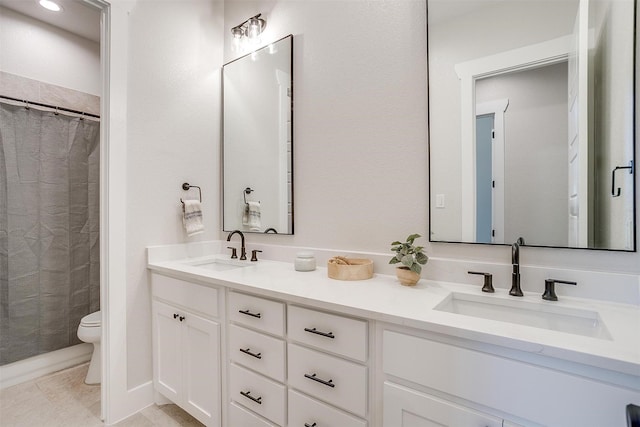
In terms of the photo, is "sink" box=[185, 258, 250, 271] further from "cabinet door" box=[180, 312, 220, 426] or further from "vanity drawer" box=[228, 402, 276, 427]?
"vanity drawer" box=[228, 402, 276, 427]

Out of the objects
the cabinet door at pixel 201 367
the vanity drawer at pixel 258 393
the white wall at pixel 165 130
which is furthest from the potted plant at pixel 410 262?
the white wall at pixel 165 130

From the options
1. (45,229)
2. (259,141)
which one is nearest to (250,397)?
(259,141)

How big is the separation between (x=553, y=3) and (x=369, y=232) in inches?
47.7

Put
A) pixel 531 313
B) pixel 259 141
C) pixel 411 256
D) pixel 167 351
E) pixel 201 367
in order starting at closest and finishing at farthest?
pixel 531 313
pixel 411 256
pixel 201 367
pixel 167 351
pixel 259 141

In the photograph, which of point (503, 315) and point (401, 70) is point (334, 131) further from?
point (503, 315)

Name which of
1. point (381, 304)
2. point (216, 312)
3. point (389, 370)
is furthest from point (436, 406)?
point (216, 312)

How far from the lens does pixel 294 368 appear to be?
1.27 metres

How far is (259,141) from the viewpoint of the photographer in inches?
84.0

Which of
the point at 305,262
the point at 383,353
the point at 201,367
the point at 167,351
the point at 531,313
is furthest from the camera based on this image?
the point at 167,351

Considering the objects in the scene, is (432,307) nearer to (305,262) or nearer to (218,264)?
(305,262)

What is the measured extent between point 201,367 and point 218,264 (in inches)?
27.4

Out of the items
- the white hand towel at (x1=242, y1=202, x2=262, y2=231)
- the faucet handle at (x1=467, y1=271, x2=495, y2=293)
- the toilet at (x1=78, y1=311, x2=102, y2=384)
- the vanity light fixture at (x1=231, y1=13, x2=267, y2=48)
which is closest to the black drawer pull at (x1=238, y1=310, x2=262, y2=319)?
the white hand towel at (x1=242, y1=202, x2=262, y2=231)

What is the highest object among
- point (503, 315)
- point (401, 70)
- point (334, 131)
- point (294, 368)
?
point (401, 70)

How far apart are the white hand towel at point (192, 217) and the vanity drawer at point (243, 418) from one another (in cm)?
107
